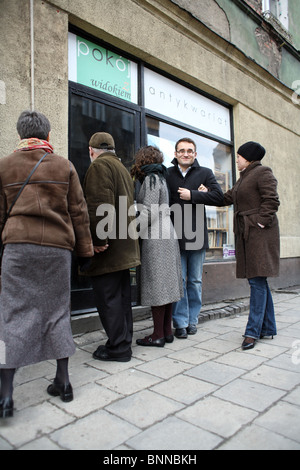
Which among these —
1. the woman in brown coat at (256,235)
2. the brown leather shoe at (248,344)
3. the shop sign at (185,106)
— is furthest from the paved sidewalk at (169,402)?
the shop sign at (185,106)

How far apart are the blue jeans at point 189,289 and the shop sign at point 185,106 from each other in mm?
2549

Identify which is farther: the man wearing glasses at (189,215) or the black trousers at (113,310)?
the man wearing glasses at (189,215)

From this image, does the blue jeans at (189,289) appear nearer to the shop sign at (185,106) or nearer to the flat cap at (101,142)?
the flat cap at (101,142)

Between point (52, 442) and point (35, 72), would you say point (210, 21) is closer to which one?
point (35, 72)

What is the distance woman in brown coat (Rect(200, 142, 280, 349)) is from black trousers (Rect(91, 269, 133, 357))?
1.19 metres

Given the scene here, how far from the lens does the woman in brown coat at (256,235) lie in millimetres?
3443

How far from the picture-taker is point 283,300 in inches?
244

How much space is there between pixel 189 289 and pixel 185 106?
3.41 metres

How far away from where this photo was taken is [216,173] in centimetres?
686

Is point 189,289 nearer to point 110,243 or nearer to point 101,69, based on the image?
point 110,243

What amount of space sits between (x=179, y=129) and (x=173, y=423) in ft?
16.0

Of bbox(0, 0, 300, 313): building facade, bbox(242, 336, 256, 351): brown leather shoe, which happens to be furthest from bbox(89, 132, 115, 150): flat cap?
bbox(242, 336, 256, 351): brown leather shoe
